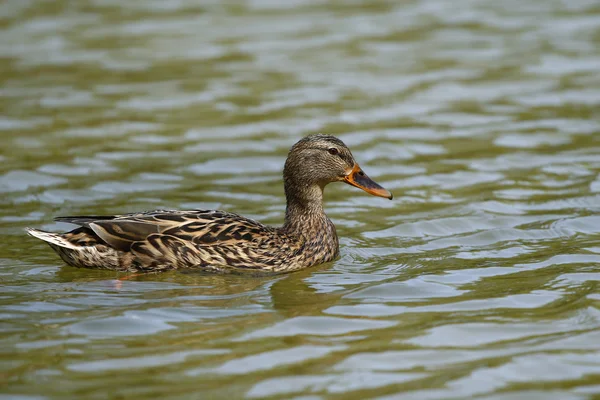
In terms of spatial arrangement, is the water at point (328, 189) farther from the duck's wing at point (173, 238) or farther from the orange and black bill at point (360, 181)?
the orange and black bill at point (360, 181)

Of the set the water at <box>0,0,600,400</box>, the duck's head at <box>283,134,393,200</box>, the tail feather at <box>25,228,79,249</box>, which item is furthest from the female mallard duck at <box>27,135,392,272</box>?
the duck's head at <box>283,134,393,200</box>

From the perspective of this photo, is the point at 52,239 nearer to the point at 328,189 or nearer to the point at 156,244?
the point at 156,244

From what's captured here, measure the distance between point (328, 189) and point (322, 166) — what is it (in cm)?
277

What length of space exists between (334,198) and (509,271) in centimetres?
362

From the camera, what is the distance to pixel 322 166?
10.2 metres

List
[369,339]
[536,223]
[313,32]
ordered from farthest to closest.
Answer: [313,32] → [536,223] → [369,339]

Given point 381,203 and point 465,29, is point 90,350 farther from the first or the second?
point 465,29

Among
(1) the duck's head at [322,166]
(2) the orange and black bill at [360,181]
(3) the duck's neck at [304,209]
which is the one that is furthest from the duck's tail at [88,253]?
(2) the orange and black bill at [360,181]

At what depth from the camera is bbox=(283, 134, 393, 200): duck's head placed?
402 inches

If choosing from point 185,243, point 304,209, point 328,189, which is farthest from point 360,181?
point 328,189

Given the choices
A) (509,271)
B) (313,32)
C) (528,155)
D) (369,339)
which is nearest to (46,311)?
(369,339)

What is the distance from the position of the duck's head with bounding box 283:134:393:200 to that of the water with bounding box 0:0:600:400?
2.24 feet

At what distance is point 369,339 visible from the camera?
7484 millimetres

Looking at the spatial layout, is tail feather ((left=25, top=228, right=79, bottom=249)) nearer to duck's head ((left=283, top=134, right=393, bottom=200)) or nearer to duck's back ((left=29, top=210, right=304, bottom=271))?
duck's back ((left=29, top=210, right=304, bottom=271))
